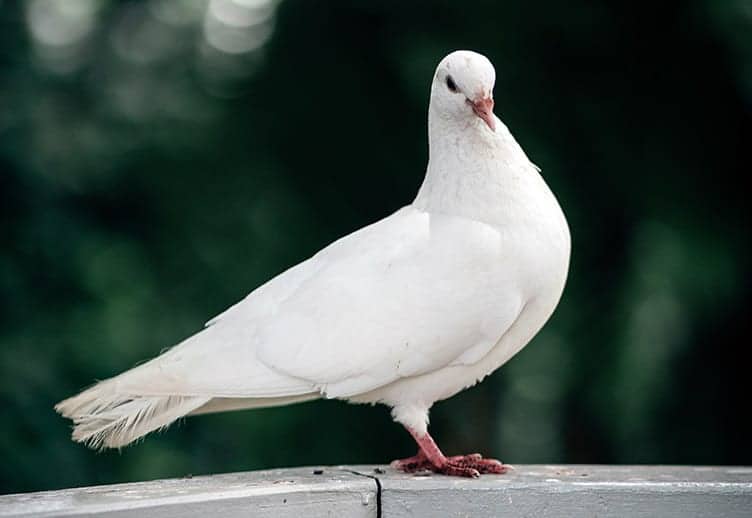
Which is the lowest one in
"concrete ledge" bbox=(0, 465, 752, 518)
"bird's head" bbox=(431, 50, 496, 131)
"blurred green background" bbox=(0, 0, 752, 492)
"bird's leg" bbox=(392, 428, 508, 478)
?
"concrete ledge" bbox=(0, 465, 752, 518)

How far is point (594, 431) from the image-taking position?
955cm

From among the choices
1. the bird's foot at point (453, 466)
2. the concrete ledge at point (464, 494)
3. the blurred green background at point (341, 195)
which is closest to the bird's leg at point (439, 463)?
the bird's foot at point (453, 466)

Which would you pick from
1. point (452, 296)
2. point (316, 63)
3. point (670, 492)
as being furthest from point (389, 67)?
point (670, 492)

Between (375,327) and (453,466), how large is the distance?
1.74 ft

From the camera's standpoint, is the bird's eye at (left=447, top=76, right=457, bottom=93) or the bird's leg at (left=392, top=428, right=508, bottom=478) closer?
the bird's leg at (left=392, top=428, right=508, bottom=478)

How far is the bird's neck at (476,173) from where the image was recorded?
14.9 feet

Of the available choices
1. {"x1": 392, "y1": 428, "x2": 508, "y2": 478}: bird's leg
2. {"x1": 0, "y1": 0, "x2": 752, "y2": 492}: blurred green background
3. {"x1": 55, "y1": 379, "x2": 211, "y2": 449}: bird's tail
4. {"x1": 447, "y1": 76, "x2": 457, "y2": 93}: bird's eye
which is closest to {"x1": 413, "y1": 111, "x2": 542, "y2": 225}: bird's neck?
{"x1": 447, "y1": 76, "x2": 457, "y2": 93}: bird's eye

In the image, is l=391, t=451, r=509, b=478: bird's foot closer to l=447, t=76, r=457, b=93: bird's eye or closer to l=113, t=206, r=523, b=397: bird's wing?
l=113, t=206, r=523, b=397: bird's wing

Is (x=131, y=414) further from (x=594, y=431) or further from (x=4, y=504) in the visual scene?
(x=594, y=431)

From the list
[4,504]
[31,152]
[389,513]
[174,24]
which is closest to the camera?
[4,504]

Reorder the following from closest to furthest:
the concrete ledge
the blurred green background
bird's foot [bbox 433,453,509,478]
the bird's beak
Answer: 1. the concrete ledge
2. bird's foot [bbox 433,453,509,478]
3. the bird's beak
4. the blurred green background

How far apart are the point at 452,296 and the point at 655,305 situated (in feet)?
16.6

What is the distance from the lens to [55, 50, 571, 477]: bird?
438cm

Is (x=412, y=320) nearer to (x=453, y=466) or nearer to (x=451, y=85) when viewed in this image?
(x=453, y=466)
